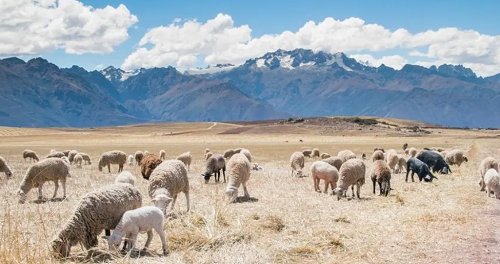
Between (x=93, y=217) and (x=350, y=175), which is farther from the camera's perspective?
(x=350, y=175)

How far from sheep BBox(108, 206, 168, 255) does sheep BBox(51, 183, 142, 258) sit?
81 centimetres

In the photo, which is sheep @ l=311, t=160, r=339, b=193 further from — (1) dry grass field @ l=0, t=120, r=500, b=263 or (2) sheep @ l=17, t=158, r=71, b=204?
(2) sheep @ l=17, t=158, r=71, b=204

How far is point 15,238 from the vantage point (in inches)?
355

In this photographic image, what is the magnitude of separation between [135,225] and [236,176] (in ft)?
30.8

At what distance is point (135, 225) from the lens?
10.6 meters

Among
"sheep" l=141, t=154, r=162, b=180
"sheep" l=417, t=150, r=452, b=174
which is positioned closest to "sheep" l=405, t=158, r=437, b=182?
"sheep" l=417, t=150, r=452, b=174

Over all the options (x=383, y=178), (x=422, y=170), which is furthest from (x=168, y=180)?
(x=422, y=170)

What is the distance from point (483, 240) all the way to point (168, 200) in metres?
8.91

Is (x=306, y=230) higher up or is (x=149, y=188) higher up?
(x=149, y=188)

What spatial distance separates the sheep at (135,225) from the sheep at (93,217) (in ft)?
2.66

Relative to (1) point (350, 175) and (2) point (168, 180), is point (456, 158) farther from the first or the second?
(2) point (168, 180)

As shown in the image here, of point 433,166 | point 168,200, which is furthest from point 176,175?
point 433,166

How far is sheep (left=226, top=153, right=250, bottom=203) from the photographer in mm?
19062

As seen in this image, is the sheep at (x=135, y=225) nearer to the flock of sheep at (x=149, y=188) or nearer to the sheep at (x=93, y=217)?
the flock of sheep at (x=149, y=188)
